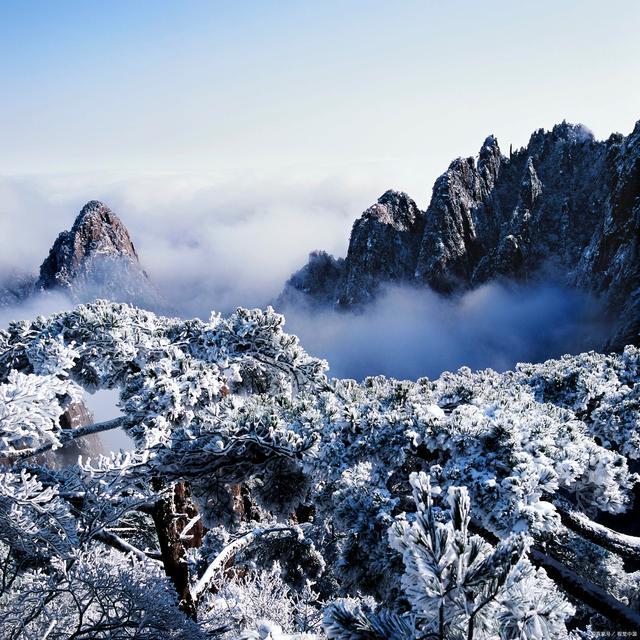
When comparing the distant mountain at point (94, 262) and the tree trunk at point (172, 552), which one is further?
the distant mountain at point (94, 262)

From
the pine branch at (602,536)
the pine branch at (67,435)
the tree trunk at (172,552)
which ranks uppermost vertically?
the pine branch at (67,435)

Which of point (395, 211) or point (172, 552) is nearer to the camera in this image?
point (172, 552)

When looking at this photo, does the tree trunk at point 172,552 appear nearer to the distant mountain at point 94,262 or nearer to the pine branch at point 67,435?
the pine branch at point 67,435

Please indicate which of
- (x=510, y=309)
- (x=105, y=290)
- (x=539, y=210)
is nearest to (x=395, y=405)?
(x=510, y=309)

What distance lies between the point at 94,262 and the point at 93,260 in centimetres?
43

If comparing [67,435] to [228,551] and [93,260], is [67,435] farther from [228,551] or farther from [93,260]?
[93,260]

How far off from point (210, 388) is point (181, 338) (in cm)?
175

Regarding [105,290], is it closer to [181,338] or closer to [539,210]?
[539,210]

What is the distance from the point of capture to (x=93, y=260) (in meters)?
83.6

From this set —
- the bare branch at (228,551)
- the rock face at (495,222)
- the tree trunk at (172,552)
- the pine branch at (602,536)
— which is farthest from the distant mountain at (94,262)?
the pine branch at (602,536)

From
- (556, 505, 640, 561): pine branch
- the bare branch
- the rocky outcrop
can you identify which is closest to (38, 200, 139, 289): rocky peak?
the rocky outcrop

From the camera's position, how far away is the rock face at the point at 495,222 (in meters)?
68.7

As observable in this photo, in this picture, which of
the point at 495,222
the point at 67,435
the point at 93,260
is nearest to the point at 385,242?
the point at 495,222

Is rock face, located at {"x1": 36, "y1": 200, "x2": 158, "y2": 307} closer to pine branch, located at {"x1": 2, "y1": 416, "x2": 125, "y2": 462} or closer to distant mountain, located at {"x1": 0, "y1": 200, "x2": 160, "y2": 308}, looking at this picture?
distant mountain, located at {"x1": 0, "y1": 200, "x2": 160, "y2": 308}
